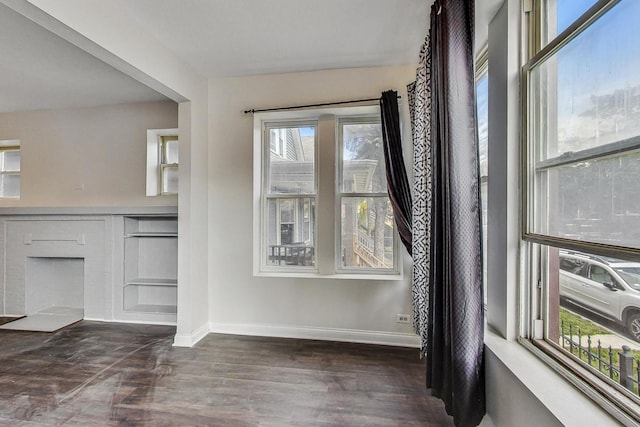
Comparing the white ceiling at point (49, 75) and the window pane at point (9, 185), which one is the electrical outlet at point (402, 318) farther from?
the window pane at point (9, 185)

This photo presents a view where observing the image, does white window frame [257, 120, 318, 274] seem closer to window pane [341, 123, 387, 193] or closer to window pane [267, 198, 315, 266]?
window pane [267, 198, 315, 266]

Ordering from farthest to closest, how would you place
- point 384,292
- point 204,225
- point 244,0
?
1. point 204,225
2. point 384,292
3. point 244,0

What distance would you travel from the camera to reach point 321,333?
3.14 meters

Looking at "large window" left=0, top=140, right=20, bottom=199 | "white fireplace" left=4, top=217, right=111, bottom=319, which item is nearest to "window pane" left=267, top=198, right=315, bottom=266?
"white fireplace" left=4, top=217, right=111, bottom=319

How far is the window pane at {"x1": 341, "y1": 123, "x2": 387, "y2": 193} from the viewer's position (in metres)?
3.17

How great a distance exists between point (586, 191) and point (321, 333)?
259 cm

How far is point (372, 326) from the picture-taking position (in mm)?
3078

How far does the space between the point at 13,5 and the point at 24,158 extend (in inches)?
130

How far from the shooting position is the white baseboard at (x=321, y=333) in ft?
9.89

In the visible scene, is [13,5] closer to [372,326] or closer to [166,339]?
[166,339]

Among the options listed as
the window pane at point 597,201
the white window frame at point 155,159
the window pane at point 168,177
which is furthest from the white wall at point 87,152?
the window pane at point 597,201

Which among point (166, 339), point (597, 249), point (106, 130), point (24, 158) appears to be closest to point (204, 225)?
point (166, 339)

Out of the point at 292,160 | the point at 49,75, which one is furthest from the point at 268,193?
the point at 49,75

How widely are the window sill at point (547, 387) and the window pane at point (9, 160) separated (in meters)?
5.93
